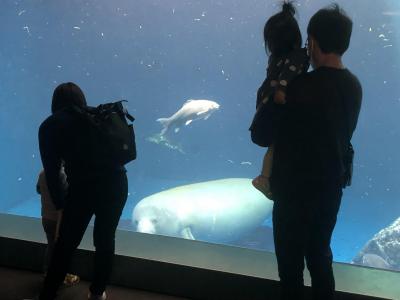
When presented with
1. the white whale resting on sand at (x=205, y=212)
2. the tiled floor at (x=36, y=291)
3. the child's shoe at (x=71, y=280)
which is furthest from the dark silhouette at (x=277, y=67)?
the white whale resting on sand at (x=205, y=212)

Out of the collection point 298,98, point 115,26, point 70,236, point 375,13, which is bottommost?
point 70,236

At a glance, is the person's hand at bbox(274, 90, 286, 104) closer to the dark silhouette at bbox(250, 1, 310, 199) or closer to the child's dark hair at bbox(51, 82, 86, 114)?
the dark silhouette at bbox(250, 1, 310, 199)

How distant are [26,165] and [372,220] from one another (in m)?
19.6

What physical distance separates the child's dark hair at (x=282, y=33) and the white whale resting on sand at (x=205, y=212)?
4737 mm

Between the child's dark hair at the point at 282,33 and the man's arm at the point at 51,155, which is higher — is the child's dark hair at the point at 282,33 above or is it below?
above

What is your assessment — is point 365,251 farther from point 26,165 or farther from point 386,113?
point 386,113

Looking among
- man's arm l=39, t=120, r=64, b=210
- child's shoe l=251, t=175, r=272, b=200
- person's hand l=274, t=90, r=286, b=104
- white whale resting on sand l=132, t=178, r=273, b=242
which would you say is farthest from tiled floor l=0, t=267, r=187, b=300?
white whale resting on sand l=132, t=178, r=273, b=242

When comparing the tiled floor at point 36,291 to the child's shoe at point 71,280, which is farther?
the child's shoe at point 71,280

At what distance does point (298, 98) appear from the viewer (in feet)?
5.50

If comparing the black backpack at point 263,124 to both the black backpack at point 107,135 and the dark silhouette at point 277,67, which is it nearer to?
the dark silhouette at point 277,67

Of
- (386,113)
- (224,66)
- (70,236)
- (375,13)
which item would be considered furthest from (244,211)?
(386,113)

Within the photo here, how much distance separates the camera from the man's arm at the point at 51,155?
2057 millimetres

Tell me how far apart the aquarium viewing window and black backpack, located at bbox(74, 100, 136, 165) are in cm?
1726

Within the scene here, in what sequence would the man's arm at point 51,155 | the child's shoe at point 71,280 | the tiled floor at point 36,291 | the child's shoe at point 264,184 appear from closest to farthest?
1. the child's shoe at point 264,184
2. the man's arm at point 51,155
3. the tiled floor at point 36,291
4. the child's shoe at point 71,280
